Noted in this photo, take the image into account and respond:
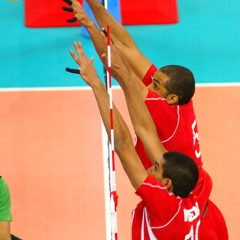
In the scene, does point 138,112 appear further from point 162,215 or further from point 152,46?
point 152,46

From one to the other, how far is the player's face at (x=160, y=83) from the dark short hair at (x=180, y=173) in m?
0.95

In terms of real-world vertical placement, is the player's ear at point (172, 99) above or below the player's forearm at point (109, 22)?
below

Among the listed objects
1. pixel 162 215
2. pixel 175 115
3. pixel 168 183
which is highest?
pixel 175 115

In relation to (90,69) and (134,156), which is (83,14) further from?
(134,156)

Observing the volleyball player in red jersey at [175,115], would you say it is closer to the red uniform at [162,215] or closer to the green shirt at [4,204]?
the red uniform at [162,215]

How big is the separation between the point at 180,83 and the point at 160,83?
187mm

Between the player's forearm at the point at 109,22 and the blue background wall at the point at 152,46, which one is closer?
the player's forearm at the point at 109,22

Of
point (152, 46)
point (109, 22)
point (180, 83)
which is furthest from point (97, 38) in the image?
point (152, 46)

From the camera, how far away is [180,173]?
14.7 feet

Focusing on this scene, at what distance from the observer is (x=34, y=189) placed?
7.48 meters

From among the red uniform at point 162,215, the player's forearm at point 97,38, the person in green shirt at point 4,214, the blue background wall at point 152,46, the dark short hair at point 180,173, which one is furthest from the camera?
the blue background wall at point 152,46

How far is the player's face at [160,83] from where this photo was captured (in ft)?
17.6

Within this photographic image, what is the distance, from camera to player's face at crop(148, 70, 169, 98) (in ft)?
17.6

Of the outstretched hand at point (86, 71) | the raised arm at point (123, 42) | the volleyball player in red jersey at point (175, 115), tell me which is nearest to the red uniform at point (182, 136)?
the volleyball player in red jersey at point (175, 115)
